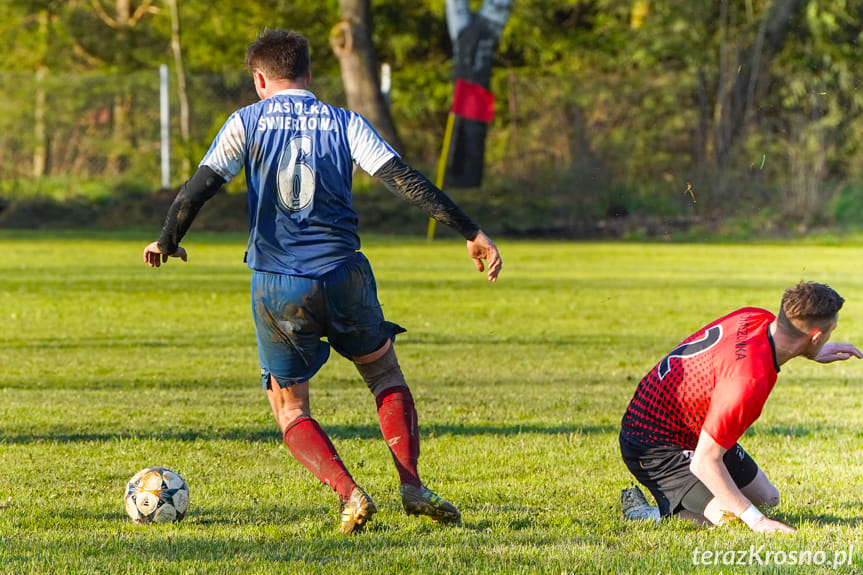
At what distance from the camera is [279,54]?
536 cm

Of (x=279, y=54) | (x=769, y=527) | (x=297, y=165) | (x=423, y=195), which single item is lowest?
(x=769, y=527)

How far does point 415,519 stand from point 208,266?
1681 centimetres

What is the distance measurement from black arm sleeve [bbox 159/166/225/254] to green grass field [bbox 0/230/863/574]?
124 centimetres

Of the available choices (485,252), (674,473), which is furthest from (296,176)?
(674,473)

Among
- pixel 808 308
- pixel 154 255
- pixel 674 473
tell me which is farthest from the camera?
pixel 674 473

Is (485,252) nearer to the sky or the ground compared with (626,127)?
nearer to the ground

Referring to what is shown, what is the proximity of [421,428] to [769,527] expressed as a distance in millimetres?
3345

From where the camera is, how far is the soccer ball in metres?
5.49

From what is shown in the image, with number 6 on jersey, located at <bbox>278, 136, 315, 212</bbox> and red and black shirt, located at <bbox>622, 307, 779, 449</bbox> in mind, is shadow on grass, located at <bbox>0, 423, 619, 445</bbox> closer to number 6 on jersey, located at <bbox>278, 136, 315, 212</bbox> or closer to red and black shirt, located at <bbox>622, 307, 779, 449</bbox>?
red and black shirt, located at <bbox>622, 307, 779, 449</bbox>

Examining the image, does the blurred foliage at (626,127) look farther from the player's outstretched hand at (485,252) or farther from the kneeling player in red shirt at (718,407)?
the player's outstretched hand at (485,252)

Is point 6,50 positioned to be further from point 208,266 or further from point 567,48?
point 208,266

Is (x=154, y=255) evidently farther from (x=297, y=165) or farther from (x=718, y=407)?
(x=718, y=407)

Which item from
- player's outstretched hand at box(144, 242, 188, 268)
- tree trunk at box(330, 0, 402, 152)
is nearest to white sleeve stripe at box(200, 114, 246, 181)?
player's outstretched hand at box(144, 242, 188, 268)

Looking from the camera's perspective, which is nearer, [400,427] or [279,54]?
[279,54]
